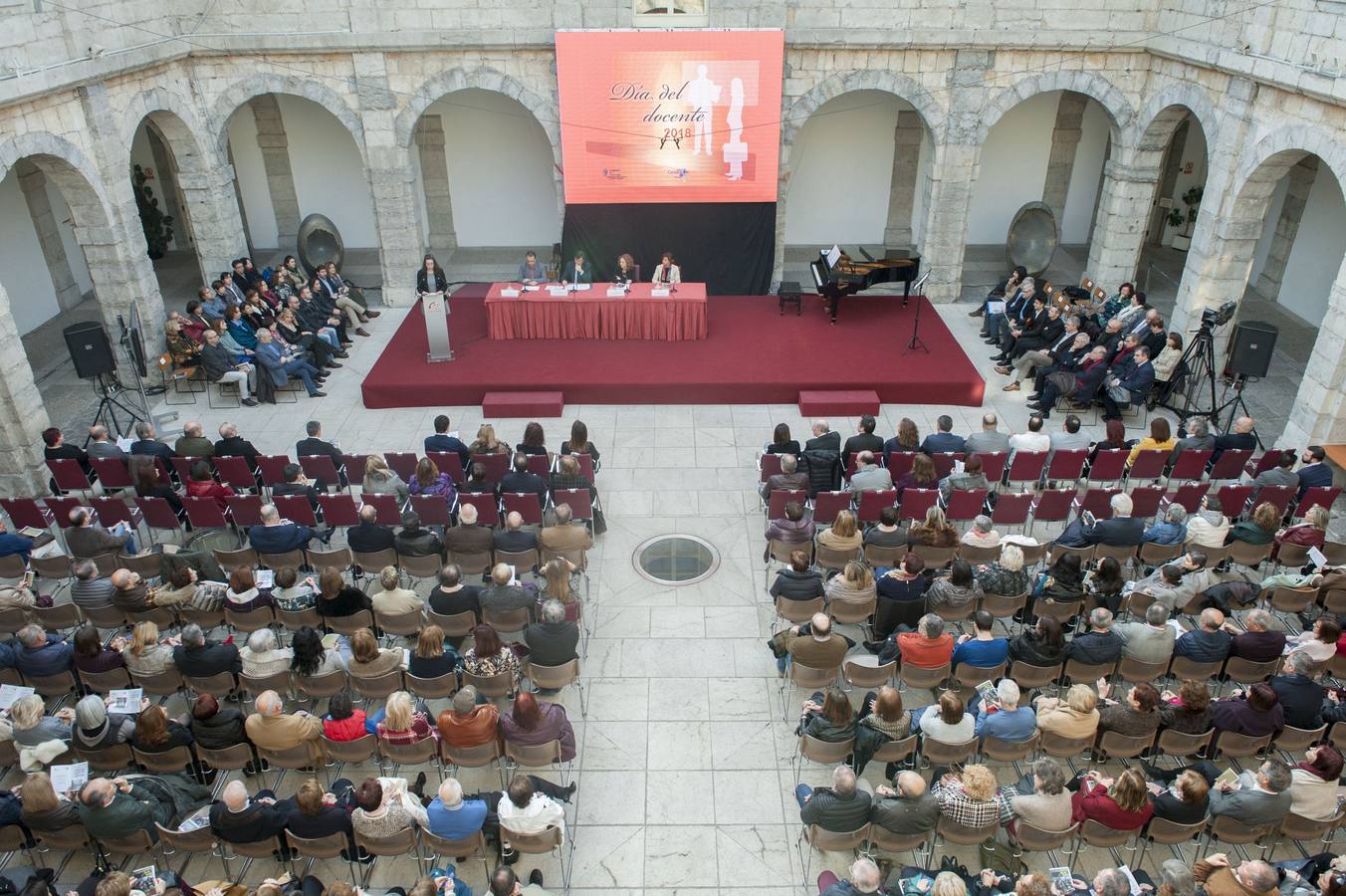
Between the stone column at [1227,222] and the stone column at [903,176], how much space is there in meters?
5.99

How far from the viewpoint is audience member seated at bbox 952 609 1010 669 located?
7691 mm

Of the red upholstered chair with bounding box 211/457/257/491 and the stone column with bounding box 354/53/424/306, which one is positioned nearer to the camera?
the red upholstered chair with bounding box 211/457/257/491

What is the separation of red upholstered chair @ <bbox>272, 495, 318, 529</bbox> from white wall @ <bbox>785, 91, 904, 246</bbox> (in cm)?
1247

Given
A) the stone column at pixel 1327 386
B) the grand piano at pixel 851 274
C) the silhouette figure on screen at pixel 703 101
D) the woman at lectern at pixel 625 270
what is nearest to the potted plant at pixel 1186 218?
the grand piano at pixel 851 274

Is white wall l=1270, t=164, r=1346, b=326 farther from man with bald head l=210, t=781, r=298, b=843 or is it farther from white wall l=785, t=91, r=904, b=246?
man with bald head l=210, t=781, r=298, b=843

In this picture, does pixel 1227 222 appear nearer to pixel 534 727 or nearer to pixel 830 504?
pixel 830 504

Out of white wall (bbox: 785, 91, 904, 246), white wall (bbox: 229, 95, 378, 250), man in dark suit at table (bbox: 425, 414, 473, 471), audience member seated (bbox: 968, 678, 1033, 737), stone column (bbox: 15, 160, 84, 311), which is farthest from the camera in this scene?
white wall (bbox: 229, 95, 378, 250)

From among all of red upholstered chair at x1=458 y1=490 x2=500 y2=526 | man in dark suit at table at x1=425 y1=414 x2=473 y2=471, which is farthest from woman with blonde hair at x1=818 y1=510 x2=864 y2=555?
man in dark suit at table at x1=425 y1=414 x2=473 y2=471

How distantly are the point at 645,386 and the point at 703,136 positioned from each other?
516 centimetres

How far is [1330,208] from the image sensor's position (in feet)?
52.6

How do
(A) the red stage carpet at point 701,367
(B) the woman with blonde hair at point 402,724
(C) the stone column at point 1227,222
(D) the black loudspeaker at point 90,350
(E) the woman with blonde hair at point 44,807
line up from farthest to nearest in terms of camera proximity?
(A) the red stage carpet at point 701,367, (C) the stone column at point 1227,222, (D) the black loudspeaker at point 90,350, (B) the woman with blonde hair at point 402,724, (E) the woman with blonde hair at point 44,807

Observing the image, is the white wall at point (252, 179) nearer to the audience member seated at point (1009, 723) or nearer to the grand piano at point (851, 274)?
the grand piano at point (851, 274)

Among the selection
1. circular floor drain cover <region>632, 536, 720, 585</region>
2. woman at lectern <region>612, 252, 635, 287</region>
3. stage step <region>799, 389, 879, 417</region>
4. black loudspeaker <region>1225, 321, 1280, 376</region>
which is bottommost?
circular floor drain cover <region>632, 536, 720, 585</region>

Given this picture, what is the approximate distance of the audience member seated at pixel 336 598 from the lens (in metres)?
8.28
